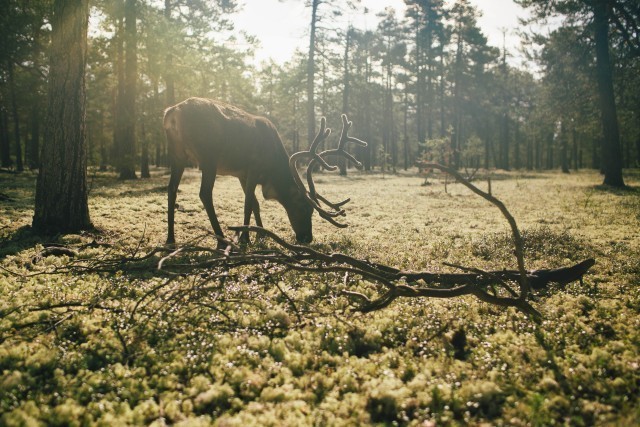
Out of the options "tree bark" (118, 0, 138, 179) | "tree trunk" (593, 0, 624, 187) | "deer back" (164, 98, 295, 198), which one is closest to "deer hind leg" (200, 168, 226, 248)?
"deer back" (164, 98, 295, 198)

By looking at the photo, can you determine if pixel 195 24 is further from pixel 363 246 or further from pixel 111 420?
pixel 111 420

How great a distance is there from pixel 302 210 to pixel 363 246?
1.14 m

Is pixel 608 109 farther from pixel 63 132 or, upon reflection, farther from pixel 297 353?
pixel 63 132

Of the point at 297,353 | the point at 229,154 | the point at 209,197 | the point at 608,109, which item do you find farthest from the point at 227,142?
the point at 608,109

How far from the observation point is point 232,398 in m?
1.97

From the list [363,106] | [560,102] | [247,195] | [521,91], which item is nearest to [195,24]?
[247,195]

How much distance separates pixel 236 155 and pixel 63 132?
2598 millimetres

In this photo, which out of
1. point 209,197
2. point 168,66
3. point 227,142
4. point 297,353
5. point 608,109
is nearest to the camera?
point 297,353

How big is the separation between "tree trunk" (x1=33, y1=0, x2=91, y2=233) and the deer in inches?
56.6

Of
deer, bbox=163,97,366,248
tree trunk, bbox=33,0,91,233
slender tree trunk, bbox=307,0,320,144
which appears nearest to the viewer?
deer, bbox=163,97,366,248

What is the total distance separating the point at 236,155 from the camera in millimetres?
6117

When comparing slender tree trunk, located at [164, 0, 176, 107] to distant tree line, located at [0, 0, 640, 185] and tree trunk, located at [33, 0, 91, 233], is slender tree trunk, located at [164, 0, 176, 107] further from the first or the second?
tree trunk, located at [33, 0, 91, 233]

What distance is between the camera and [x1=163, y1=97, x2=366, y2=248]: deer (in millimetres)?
5500

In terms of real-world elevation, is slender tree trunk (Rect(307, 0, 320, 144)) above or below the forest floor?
above
